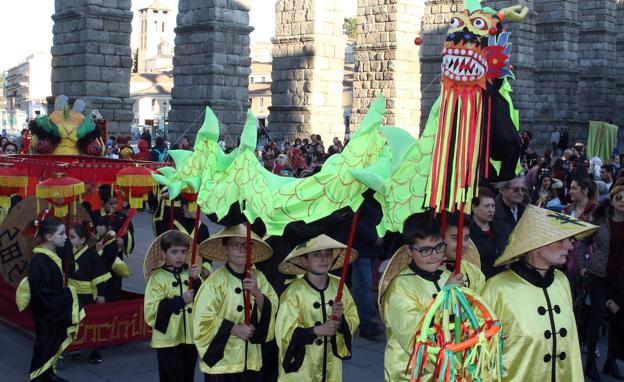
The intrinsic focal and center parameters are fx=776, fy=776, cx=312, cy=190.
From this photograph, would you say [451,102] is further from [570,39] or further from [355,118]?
[570,39]

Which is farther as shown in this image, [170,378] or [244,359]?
[170,378]

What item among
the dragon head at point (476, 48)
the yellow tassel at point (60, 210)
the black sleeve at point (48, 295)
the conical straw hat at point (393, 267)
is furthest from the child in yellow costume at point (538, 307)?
the yellow tassel at point (60, 210)

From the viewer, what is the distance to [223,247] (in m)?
5.61

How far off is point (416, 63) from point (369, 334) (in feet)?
51.8

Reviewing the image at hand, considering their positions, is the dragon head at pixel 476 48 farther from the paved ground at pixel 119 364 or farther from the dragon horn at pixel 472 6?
the paved ground at pixel 119 364

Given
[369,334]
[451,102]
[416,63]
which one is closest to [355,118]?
[416,63]

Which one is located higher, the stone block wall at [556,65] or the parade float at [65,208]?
the stone block wall at [556,65]

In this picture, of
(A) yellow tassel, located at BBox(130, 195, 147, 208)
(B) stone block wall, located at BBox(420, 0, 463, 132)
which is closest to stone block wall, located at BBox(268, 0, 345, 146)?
(B) stone block wall, located at BBox(420, 0, 463, 132)

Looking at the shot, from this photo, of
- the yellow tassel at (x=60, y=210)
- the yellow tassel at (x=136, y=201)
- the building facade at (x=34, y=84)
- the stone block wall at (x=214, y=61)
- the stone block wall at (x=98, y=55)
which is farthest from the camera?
the building facade at (x=34, y=84)

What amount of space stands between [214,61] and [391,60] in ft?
18.2

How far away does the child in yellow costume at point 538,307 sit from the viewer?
4188mm

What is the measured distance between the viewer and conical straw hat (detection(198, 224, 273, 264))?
5.26m

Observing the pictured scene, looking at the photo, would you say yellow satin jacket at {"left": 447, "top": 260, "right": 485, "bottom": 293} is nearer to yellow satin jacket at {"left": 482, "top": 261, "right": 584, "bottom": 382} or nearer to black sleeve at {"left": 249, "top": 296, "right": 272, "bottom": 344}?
yellow satin jacket at {"left": 482, "top": 261, "right": 584, "bottom": 382}

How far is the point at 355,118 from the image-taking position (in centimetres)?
2303
